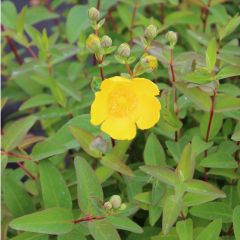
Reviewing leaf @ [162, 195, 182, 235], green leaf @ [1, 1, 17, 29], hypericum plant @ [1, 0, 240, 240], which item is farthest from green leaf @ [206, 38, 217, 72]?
green leaf @ [1, 1, 17, 29]

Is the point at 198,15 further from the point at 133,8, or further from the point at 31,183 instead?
the point at 31,183

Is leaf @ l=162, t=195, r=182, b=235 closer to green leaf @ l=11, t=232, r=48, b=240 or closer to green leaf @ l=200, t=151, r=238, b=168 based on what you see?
green leaf @ l=200, t=151, r=238, b=168

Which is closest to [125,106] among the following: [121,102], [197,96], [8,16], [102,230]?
[121,102]

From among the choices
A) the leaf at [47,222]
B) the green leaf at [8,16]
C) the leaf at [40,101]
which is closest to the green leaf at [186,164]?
the leaf at [47,222]

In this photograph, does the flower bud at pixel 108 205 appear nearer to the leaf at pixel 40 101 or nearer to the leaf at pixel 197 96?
the leaf at pixel 197 96

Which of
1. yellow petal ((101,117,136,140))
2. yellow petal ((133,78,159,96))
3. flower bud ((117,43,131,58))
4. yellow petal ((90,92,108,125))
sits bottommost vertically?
yellow petal ((101,117,136,140))

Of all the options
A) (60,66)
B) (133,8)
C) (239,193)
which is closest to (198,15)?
(133,8)
